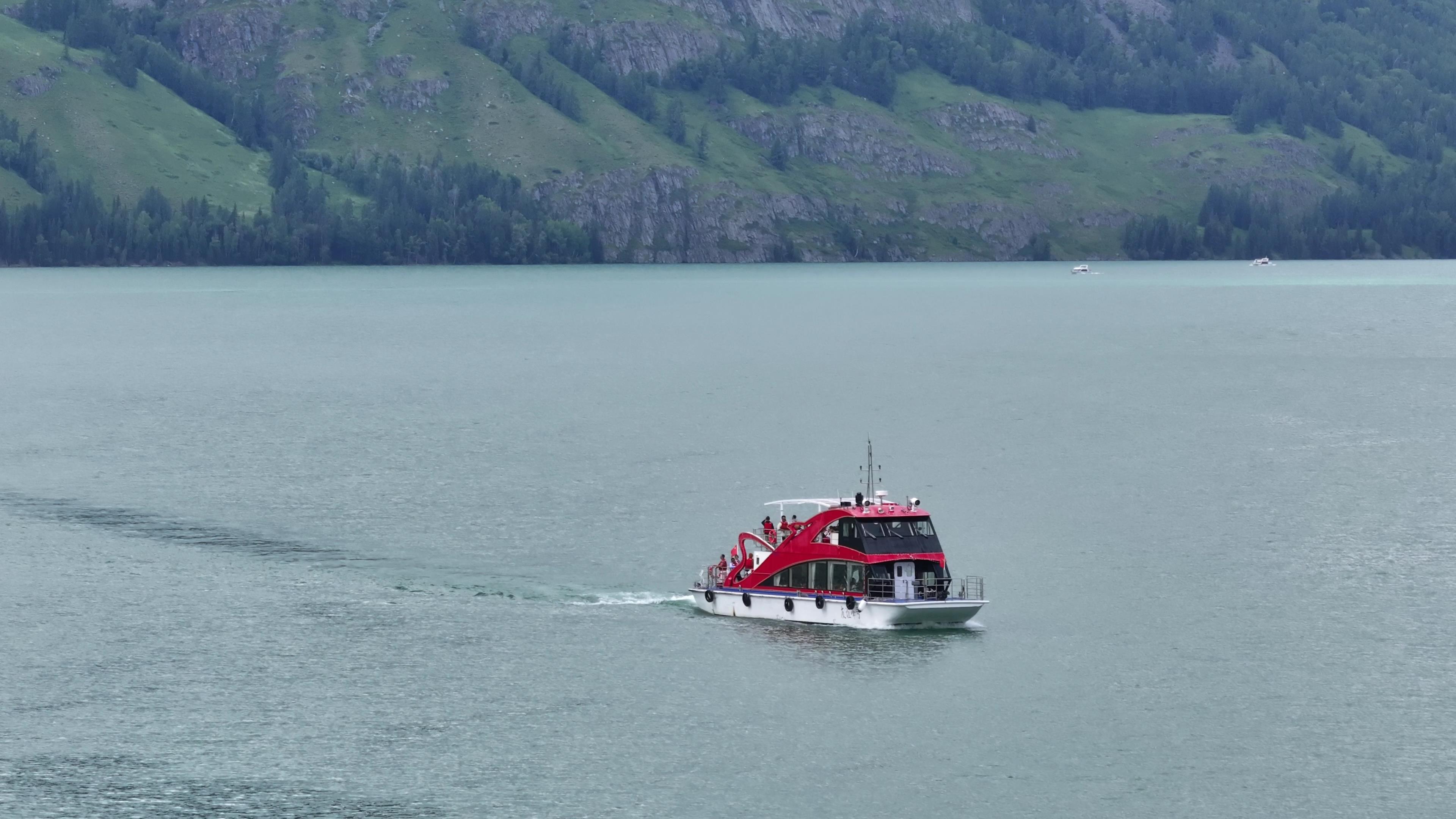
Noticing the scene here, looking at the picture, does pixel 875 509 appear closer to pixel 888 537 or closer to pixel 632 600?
pixel 888 537

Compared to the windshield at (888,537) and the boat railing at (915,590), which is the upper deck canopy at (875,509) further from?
the boat railing at (915,590)

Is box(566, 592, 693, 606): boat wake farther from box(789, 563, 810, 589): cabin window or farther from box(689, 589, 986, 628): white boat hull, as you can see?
box(789, 563, 810, 589): cabin window

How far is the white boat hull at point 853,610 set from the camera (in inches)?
3396

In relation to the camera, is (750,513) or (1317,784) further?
(750,513)

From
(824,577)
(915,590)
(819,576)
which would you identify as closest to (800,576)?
(819,576)

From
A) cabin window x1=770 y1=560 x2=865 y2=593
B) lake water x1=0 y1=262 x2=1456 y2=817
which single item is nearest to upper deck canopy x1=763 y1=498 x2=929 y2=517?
cabin window x1=770 y1=560 x2=865 y2=593

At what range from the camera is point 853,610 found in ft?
286

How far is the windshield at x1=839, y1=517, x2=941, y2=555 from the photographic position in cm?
8750

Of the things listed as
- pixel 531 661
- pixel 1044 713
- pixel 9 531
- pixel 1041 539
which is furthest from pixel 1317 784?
pixel 9 531

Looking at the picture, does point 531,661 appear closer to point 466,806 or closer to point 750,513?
point 466,806

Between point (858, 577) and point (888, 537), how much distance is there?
2.35 metres

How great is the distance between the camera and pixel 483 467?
140m

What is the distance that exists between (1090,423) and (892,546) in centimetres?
8411

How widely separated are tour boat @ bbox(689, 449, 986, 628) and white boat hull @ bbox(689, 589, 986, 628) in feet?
0.11
